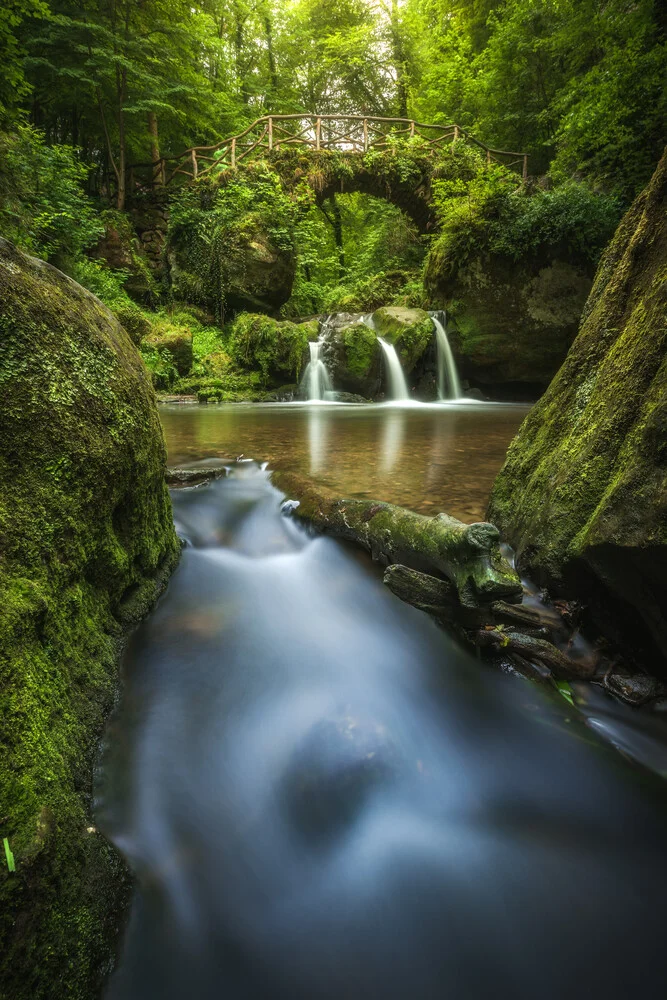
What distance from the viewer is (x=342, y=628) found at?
2.90 metres

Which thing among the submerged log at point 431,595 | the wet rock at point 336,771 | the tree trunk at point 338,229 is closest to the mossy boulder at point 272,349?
the submerged log at point 431,595

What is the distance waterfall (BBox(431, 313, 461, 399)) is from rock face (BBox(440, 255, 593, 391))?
7.8 inches

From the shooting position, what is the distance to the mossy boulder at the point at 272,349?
1291 centimetres

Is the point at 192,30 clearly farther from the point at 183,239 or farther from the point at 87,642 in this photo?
the point at 87,642

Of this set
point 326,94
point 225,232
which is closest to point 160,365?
Answer: point 225,232

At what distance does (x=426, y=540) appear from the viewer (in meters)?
2.73

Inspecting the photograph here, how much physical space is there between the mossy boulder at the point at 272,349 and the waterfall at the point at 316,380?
0.74 feet

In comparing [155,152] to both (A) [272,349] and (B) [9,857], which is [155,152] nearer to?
(A) [272,349]

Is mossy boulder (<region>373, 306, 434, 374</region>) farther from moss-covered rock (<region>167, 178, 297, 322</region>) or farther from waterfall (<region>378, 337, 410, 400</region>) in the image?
moss-covered rock (<region>167, 178, 297, 322</region>)

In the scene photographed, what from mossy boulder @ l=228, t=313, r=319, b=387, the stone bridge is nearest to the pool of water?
mossy boulder @ l=228, t=313, r=319, b=387

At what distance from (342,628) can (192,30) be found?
20337 millimetres

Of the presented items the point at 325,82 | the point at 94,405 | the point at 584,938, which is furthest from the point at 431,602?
the point at 325,82

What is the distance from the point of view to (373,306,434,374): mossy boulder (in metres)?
12.6

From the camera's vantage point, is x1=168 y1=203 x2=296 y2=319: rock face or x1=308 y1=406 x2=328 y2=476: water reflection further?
x1=168 y1=203 x2=296 y2=319: rock face
